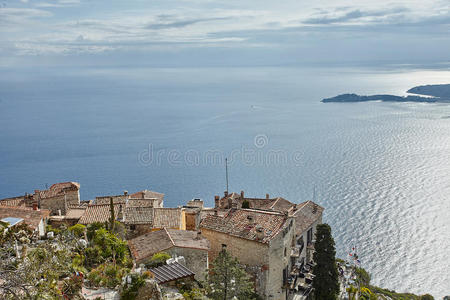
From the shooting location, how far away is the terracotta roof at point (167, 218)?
93.1 ft

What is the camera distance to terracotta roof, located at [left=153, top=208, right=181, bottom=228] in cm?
2837

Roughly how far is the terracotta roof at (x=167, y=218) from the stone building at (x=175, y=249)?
3397 mm

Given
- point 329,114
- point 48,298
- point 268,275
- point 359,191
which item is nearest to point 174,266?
point 268,275

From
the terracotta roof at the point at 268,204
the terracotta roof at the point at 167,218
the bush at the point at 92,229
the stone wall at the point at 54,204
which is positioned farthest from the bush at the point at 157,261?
the terracotta roof at the point at 268,204

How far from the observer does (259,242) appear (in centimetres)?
2508

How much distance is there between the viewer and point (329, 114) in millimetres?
146875

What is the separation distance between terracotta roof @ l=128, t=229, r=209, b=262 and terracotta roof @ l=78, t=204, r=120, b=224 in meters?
3.80

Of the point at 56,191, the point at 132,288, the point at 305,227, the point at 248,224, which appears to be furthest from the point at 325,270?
the point at 56,191

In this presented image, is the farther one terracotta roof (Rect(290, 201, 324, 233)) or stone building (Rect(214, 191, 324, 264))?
terracotta roof (Rect(290, 201, 324, 233))

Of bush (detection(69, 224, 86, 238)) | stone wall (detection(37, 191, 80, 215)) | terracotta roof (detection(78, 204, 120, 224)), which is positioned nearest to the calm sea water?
terracotta roof (detection(78, 204, 120, 224))

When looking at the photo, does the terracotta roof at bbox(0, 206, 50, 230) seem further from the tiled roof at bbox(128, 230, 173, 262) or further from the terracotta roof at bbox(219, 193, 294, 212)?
the terracotta roof at bbox(219, 193, 294, 212)

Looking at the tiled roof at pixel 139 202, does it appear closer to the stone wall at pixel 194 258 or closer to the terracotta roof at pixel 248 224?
the terracotta roof at pixel 248 224

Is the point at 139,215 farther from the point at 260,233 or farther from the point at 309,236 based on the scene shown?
the point at 309,236

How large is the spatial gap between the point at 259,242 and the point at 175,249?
5.26 meters
